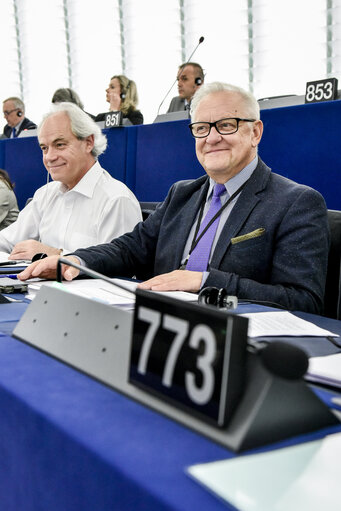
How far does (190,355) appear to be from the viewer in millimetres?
518

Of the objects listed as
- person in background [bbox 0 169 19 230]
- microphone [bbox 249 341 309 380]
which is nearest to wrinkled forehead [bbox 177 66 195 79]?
person in background [bbox 0 169 19 230]

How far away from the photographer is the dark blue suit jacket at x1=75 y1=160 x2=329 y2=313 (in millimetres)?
1347

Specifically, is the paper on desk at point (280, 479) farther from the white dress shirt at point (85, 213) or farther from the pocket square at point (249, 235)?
the white dress shirt at point (85, 213)

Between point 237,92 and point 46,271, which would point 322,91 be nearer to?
point 237,92

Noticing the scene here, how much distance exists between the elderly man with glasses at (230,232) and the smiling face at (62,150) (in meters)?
0.65

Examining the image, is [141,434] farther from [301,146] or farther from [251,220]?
[301,146]

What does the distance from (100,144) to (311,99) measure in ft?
3.25

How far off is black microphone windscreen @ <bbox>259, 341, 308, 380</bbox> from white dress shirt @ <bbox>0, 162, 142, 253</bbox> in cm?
171

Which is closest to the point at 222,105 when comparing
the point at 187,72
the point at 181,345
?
the point at 181,345

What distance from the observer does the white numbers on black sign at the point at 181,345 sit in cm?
49

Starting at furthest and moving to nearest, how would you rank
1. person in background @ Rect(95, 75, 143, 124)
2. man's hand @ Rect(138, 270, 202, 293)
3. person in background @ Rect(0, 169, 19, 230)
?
person in background @ Rect(95, 75, 143, 124) → person in background @ Rect(0, 169, 19, 230) → man's hand @ Rect(138, 270, 202, 293)

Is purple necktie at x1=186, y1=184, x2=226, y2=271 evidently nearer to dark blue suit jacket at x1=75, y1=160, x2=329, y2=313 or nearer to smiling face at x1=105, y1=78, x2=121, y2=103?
dark blue suit jacket at x1=75, y1=160, x2=329, y2=313

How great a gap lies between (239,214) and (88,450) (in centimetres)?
119

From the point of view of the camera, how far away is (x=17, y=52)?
9086 millimetres
